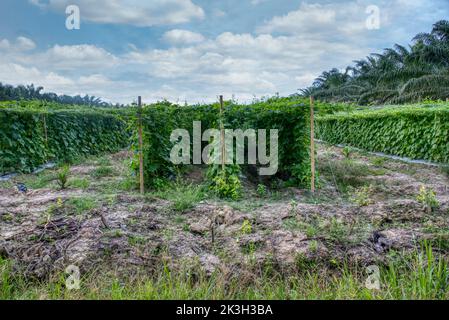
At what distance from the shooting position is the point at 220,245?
4.29 m

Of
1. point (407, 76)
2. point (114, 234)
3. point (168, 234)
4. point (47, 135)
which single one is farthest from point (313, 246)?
point (407, 76)

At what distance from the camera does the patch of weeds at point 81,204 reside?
536 centimetres

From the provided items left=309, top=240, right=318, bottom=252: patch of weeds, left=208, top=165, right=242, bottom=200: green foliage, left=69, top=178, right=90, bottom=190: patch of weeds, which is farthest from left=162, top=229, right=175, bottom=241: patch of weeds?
left=69, top=178, right=90, bottom=190: patch of weeds

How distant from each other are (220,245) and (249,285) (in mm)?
919

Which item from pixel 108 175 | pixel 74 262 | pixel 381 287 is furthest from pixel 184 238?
pixel 108 175

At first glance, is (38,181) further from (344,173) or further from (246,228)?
(344,173)

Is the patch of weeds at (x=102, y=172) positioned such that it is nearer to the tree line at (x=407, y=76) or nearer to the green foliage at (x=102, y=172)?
the green foliage at (x=102, y=172)

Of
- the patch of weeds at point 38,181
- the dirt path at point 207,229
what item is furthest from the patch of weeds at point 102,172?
the dirt path at point 207,229

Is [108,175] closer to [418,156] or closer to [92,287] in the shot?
[92,287]

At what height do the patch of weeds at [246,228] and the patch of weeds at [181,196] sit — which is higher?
the patch of weeds at [181,196]

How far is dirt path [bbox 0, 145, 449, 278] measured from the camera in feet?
12.7

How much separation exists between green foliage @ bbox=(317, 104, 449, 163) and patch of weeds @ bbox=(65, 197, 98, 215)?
8.71 metres

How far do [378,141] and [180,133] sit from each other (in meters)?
7.73

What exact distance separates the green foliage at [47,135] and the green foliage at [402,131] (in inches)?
322
